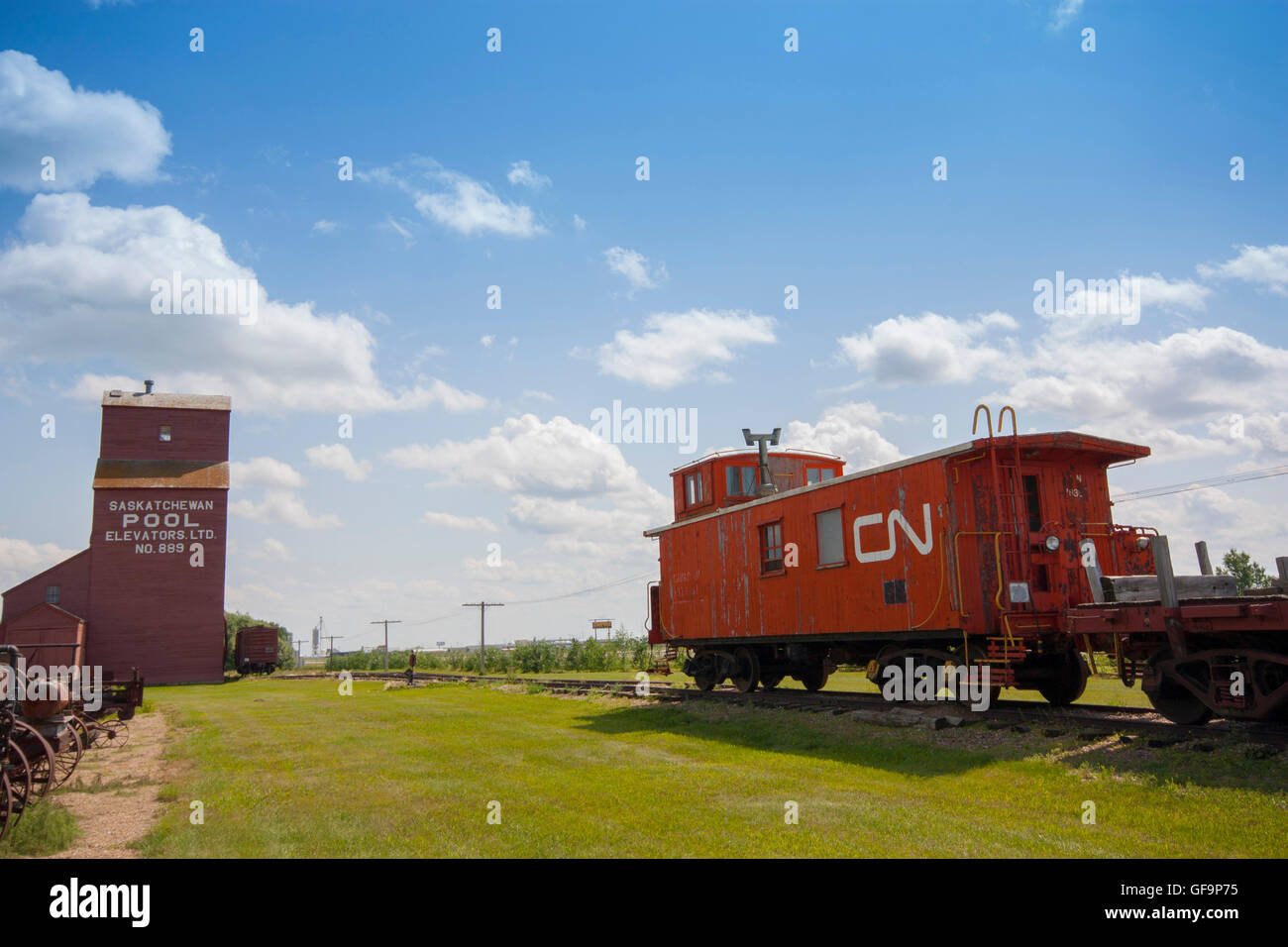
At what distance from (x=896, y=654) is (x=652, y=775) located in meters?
5.93

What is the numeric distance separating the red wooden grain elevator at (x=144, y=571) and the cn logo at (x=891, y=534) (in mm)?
37111

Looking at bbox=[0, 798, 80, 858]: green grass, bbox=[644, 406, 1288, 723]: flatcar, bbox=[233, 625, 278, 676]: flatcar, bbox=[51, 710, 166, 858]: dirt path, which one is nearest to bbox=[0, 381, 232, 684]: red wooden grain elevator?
bbox=[233, 625, 278, 676]: flatcar

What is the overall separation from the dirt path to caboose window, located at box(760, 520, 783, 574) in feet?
33.9

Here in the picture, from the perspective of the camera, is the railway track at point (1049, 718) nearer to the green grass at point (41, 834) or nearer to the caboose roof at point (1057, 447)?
the caboose roof at point (1057, 447)

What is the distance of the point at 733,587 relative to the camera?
17.6 meters

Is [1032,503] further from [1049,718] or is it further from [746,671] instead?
[746,671]

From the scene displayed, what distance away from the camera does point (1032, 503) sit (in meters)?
12.6

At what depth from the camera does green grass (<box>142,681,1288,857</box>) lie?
620 cm

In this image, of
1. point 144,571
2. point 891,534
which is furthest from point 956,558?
point 144,571

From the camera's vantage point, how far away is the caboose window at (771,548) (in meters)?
16.0

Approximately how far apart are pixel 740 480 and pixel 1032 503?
8.78 m

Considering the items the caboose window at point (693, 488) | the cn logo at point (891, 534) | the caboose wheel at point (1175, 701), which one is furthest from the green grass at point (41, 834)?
the caboose window at point (693, 488)
